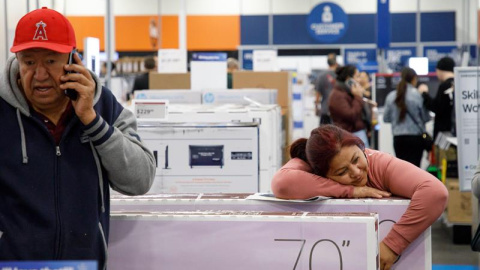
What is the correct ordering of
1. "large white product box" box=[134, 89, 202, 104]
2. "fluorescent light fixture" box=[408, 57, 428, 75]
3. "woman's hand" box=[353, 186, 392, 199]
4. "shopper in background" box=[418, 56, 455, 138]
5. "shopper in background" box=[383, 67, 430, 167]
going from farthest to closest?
"fluorescent light fixture" box=[408, 57, 428, 75], "shopper in background" box=[383, 67, 430, 167], "shopper in background" box=[418, 56, 455, 138], "large white product box" box=[134, 89, 202, 104], "woman's hand" box=[353, 186, 392, 199]

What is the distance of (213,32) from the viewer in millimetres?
24719

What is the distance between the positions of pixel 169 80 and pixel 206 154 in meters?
4.72

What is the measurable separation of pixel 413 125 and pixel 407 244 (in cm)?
696

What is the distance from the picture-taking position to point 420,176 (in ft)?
9.75

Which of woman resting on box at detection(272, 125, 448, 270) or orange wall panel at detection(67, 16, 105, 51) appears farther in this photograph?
orange wall panel at detection(67, 16, 105, 51)

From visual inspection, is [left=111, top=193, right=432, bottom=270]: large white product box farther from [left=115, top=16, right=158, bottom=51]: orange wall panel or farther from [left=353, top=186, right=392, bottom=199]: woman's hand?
[left=115, top=16, right=158, bottom=51]: orange wall panel

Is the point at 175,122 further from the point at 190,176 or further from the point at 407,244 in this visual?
the point at 407,244

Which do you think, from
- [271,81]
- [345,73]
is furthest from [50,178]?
[345,73]

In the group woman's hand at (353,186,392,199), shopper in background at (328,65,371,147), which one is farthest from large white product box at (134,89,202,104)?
woman's hand at (353,186,392,199)

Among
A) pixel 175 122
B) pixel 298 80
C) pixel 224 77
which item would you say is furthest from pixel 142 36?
pixel 175 122

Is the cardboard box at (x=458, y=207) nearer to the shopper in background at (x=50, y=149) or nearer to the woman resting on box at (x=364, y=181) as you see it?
the woman resting on box at (x=364, y=181)

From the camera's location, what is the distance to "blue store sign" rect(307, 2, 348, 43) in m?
21.6

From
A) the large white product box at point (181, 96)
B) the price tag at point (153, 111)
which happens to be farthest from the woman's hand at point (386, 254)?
the large white product box at point (181, 96)

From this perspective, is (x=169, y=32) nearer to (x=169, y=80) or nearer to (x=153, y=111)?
(x=169, y=80)
